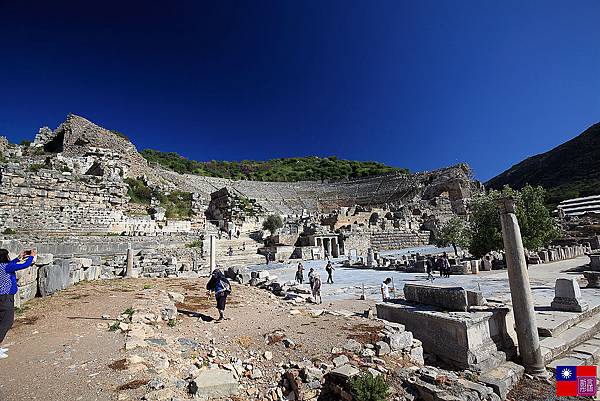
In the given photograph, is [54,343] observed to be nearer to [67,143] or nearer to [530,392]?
[530,392]

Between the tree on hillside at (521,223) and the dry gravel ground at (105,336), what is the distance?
38.1 ft

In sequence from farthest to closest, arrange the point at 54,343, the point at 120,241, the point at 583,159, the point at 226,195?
1. the point at 583,159
2. the point at 226,195
3. the point at 120,241
4. the point at 54,343

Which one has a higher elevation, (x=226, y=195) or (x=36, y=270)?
(x=226, y=195)

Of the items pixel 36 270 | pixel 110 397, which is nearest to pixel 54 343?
pixel 110 397

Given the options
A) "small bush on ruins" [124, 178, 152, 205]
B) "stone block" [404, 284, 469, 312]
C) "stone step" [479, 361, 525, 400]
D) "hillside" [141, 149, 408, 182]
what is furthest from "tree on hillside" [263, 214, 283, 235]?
"hillside" [141, 149, 408, 182]

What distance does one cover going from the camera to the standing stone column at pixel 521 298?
5.43m

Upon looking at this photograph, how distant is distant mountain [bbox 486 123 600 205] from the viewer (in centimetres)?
5803

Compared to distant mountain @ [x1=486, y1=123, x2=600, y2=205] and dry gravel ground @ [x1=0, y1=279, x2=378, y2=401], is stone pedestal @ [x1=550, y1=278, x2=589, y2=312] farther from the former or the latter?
distant mountain @ [x1=486, y1=123, x2=600, y2=205]

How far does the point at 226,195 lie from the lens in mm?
39031

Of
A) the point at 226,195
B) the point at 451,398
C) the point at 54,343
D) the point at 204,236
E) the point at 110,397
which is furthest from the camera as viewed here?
the point at 226,195

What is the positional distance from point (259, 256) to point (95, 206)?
12.7m

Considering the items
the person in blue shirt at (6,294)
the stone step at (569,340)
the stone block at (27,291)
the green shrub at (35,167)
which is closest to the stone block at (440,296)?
the stone step at (569,340)

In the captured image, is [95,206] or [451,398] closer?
[451,398]

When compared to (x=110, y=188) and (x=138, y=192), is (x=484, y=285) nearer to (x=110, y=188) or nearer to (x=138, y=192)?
(x=110, y=188)
